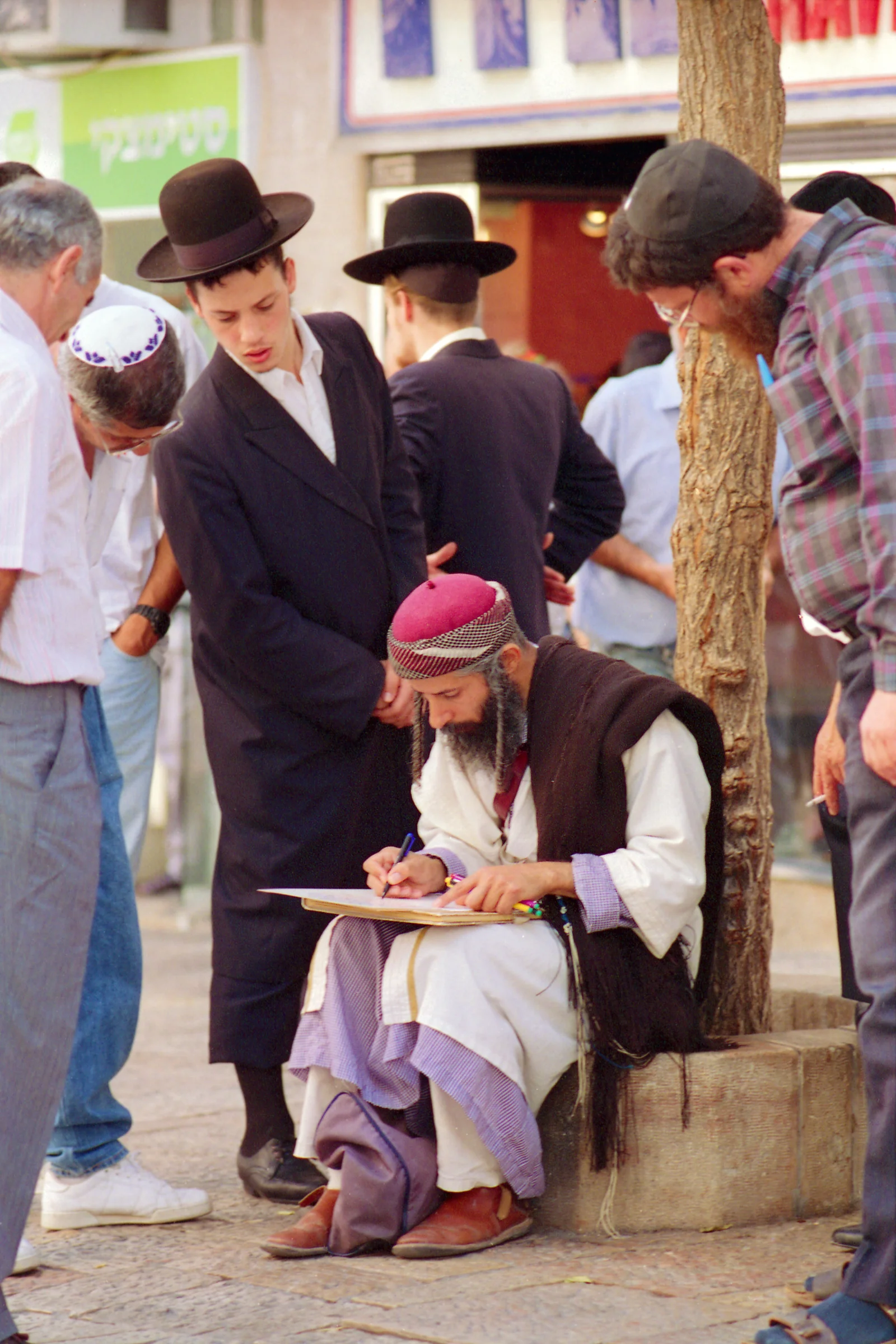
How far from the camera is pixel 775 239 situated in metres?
3.17

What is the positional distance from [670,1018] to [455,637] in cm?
89

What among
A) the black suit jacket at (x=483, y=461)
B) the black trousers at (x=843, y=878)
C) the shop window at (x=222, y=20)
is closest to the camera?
the black trousers at (x=843, y=878)

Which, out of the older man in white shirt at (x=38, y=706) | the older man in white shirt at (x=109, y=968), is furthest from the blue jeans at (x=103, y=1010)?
the older man in white shirt at (x=38, y=706)

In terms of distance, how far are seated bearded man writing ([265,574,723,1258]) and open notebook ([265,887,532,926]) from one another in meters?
0.03

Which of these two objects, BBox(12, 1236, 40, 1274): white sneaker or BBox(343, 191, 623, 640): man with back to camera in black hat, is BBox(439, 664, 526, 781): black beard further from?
BBox(12, 1236, 40, 1274): white sneaker

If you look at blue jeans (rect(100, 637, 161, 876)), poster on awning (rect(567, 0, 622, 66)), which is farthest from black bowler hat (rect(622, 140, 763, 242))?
poster on awning (rect(567, 0, 622, 66))

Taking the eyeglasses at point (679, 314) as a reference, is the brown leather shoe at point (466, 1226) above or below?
below

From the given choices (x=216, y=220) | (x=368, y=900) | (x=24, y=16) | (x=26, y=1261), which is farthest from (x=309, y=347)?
(x=24, y=16)

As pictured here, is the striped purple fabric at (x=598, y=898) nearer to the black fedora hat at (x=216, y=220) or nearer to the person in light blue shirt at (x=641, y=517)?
the black fedora hat at (x=216, y=220)

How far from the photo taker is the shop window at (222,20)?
8562 millimetres

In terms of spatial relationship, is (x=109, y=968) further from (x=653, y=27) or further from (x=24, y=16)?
(x=24, y=16)

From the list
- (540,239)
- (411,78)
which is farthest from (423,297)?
(540,239)

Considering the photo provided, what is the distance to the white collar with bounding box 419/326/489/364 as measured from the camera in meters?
4.92

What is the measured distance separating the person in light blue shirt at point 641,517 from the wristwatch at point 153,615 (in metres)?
1.78
